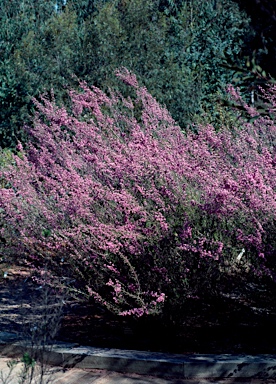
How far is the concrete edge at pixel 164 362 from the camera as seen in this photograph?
369 cm

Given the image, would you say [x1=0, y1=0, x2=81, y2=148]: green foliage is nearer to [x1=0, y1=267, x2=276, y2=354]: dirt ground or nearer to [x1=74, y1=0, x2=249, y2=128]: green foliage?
[x1=74, y1=0, x2=249, y2=128]: green foliage

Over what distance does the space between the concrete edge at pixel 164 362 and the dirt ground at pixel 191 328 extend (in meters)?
0.27

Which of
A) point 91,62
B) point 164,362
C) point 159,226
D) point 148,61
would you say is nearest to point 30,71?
point 91,62

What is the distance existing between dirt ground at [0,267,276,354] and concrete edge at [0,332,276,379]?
27 cm

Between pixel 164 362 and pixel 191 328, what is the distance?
2.80 feet

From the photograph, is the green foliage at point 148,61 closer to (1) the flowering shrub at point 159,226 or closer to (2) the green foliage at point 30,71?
(2) the green foliage at point 30,71

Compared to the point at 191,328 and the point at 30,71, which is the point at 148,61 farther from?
the point at 191,328

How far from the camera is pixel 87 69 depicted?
11414 mm

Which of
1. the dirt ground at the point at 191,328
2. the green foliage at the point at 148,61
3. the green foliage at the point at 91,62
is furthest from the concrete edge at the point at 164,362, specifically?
the green foliage at the point at 91,62

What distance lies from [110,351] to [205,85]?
10.5 meters

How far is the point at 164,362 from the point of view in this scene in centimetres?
380

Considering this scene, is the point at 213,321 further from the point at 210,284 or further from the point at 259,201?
the point at 259,201

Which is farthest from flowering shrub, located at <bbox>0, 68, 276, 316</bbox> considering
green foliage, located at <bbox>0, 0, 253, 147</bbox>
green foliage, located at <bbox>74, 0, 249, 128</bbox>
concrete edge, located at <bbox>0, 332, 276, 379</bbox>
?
green foliage, located at <bbox>0, 0, 253, 147</bbox>

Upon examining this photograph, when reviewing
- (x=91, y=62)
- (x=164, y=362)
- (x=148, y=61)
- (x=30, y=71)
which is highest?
(x=164, y=362)
